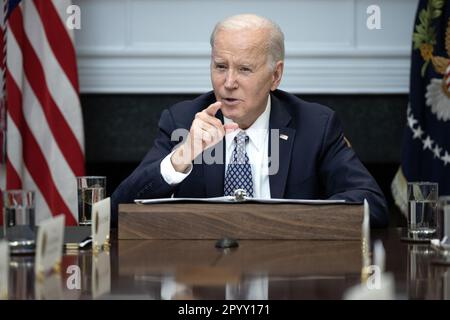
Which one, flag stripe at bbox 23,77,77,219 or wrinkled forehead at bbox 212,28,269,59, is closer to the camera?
wrinkled forehead at bbox 212,28,269,59

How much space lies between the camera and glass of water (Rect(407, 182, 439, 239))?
2.82 m

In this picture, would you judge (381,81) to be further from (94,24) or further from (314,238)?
(314,238)

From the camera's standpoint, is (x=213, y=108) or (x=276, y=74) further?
(x=276, y=74)

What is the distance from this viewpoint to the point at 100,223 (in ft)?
8.51

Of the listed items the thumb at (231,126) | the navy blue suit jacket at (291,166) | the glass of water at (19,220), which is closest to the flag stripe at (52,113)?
the navy blue suit jacket at (291,166)

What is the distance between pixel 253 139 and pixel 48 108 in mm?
1498

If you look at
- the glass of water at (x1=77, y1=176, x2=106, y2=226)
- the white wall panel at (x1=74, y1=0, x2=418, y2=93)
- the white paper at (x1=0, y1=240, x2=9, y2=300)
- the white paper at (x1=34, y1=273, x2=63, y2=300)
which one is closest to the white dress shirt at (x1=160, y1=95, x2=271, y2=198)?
the glass of water at (x1=77, y1=176, x2=106, y2=226)

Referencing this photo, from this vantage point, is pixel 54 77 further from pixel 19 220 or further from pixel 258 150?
pixel 19 220

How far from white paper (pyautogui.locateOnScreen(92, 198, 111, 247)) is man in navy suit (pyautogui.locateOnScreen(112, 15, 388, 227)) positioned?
657 mm

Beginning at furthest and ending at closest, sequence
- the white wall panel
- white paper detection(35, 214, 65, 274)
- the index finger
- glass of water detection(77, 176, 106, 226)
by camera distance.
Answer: the white wall panel, the index finger, glass of water detection(77, 176, 106, 226), white paper detection(35, 214, 65, 274)

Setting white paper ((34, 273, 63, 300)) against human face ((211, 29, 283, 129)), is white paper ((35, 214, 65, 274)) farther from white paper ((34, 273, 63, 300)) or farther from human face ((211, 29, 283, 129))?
human face ((211, 29, 283, 129))

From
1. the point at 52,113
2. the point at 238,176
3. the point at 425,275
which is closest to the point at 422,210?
the point at 425,275

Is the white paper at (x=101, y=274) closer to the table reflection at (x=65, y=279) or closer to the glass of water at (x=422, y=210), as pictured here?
the table reflection at (x=65, y=279)
